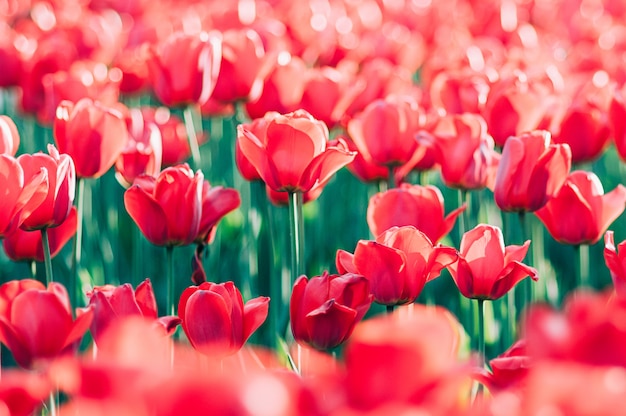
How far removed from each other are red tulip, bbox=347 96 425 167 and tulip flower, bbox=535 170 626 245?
0.35 meters

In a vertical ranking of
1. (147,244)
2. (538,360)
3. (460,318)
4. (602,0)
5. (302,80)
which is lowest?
(460,318)

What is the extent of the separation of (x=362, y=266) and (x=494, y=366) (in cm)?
33

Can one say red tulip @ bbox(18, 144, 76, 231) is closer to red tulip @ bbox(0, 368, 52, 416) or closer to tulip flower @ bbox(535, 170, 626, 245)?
red tulip @ bbox(0, 368, 52, 416)

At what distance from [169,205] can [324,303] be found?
0.42 m

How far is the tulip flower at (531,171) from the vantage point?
1.54m

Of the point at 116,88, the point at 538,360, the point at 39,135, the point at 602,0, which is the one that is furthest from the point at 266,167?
the point at 602,0

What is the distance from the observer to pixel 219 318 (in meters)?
1.14

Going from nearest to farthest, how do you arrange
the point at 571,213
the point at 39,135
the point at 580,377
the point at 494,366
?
1. the point at 580,377
2. the point at 494,366
3. the point at 571,213
4. the point at 39,135

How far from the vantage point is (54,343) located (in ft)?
3.62

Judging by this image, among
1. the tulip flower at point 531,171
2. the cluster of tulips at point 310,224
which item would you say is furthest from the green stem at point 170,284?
the tulip flower at point 531,171

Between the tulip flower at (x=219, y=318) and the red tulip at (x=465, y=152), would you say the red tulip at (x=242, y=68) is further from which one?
the tulip flower at (x=219, y=318)

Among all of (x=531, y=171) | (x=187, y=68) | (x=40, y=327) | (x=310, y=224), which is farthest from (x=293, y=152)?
(x=310, y=224)

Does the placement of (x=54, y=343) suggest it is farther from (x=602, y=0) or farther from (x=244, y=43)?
(x=602, y=0)

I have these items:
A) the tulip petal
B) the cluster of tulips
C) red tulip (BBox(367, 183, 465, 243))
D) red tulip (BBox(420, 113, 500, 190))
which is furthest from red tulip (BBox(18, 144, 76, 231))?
red tulip (BBox(420, 113, 500, 190))
